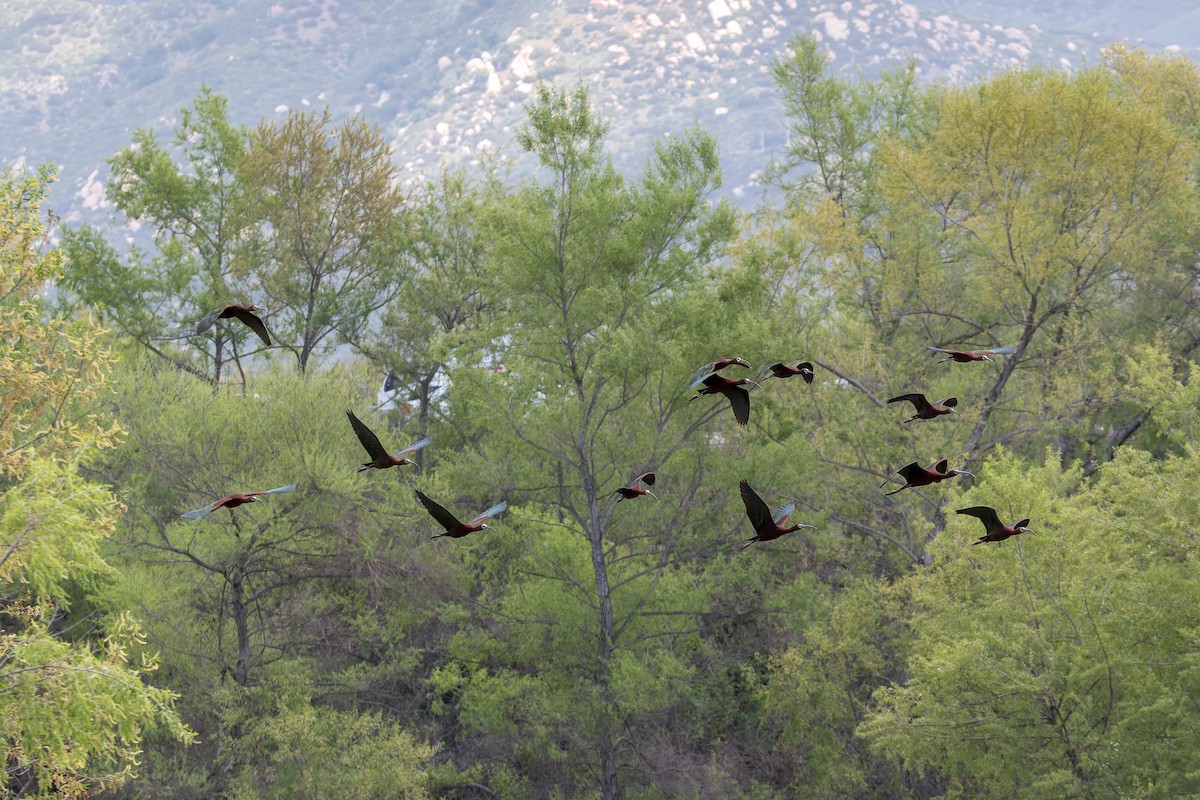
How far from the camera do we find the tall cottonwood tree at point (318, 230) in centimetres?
3312

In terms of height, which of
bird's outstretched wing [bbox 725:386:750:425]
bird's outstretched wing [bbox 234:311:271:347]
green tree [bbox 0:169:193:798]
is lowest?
green tree [bbox 0:169:193:798]

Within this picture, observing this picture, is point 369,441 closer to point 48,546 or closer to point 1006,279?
point 48,546

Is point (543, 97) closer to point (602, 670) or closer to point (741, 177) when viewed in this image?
point (602, 670)

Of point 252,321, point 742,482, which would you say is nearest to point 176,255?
point 252,321

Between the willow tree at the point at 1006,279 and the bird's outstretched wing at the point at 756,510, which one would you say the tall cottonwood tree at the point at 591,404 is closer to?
the willow tree at the point at 1006,279

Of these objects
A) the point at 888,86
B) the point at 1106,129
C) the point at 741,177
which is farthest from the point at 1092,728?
the point at 741,177

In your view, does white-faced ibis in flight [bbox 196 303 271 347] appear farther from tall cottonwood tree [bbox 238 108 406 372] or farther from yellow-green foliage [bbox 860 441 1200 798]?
tall cottonwood tree [bbox 238 108 406 372]

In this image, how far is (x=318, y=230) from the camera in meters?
33.6

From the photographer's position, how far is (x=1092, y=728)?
651 inches

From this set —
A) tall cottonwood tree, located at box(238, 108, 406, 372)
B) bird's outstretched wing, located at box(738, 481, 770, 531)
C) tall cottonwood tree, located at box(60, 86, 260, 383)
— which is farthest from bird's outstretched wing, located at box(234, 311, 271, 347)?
tall cottonwood tree, located at box(238, 108, 406, 372)

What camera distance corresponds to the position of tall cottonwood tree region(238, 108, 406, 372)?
33.1 m

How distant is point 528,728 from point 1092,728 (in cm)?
1074

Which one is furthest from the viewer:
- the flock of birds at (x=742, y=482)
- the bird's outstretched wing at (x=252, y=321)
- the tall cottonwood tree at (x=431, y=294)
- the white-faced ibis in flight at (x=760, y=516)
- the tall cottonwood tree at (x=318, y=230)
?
the tall cottonwood tree at (x=318, y=230)

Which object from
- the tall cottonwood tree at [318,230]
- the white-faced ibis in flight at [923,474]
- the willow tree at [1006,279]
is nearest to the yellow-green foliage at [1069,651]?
the willow tree at [1006,279]
